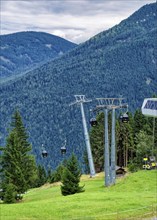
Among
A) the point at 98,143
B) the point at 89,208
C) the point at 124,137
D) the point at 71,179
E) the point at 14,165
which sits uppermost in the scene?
the point at 89,208

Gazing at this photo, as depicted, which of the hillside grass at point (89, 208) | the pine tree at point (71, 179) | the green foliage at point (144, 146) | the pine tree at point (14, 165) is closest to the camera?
the hillside grass at point (89, 208)

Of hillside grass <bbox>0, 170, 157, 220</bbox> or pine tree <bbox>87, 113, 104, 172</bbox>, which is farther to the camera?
pine tree <bbox>87, 113, 104, 172</bbox>

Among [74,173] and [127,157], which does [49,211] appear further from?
[127,157]

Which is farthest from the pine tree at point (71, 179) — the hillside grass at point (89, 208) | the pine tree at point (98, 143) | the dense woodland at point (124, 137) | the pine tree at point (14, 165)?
the pine tree at point (98, 143)

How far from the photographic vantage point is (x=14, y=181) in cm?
6600

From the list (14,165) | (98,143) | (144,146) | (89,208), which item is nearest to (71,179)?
(14,165)

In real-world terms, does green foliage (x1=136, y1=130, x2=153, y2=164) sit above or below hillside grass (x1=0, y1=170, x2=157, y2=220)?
below

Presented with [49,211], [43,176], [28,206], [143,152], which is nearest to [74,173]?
[28,206]

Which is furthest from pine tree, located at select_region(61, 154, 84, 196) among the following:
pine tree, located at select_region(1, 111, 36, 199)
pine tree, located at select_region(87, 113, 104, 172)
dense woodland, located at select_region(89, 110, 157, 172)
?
pine tree, located at select_region(87, 113, 104, 172)

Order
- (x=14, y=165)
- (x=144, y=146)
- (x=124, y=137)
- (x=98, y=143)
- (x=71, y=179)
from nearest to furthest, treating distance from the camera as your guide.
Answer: (x=71, y=179) < (x=14, y=165) < (x=144, y=146) < (x=124, y=137) < (x=98, y=143)

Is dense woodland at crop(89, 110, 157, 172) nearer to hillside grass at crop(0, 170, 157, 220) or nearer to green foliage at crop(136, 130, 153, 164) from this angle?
green foliage at crop(136, 130, 153, 164)

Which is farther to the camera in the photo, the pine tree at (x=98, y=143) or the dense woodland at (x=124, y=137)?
the pine tree at (x=98, y=143)

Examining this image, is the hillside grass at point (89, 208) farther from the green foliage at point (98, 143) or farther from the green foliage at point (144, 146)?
the green foliage at point (98, 143)

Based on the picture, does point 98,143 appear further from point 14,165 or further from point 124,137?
point 14,165
